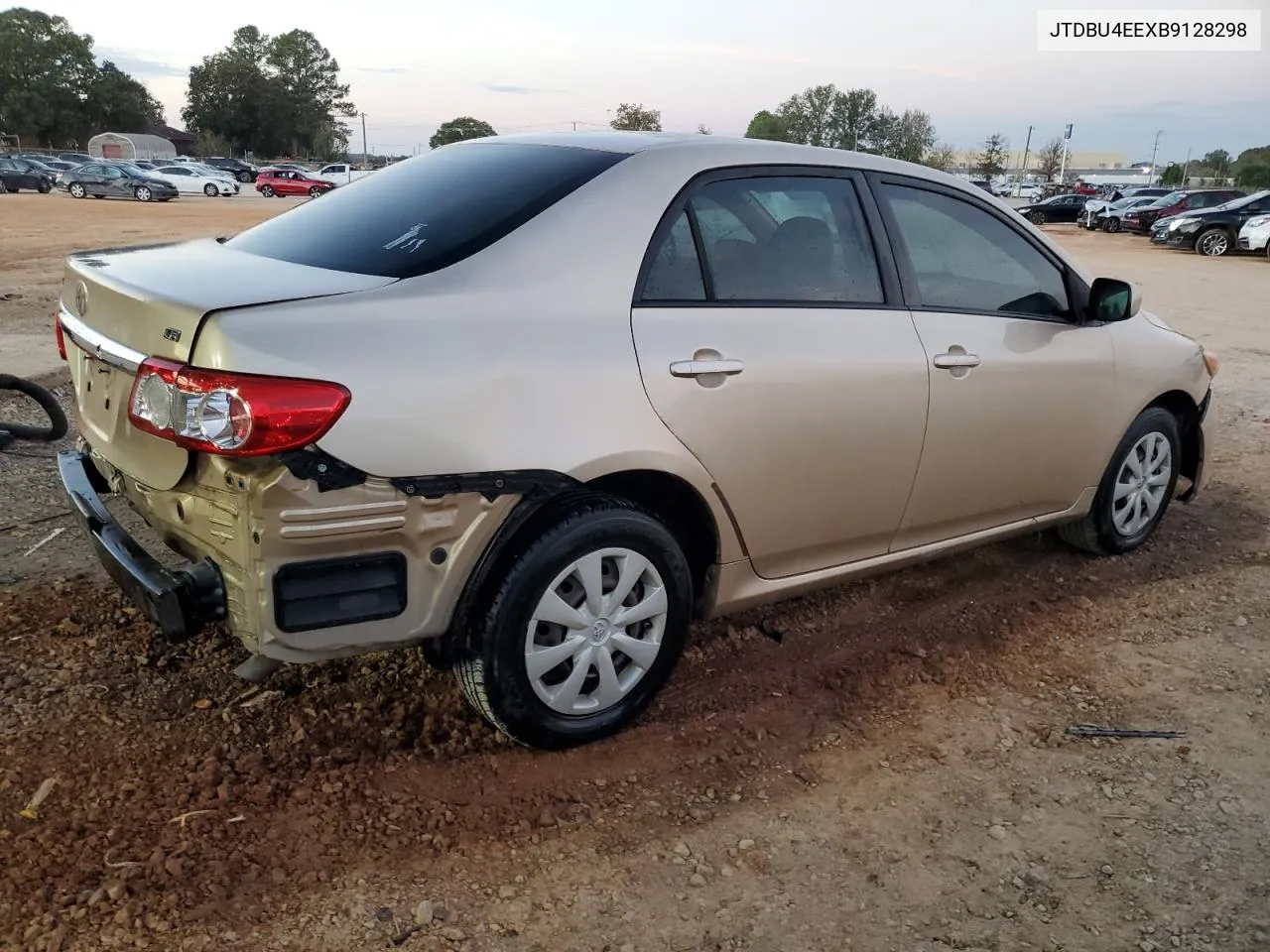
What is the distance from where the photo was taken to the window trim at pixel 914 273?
3529 mm

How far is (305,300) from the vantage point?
2.45 m

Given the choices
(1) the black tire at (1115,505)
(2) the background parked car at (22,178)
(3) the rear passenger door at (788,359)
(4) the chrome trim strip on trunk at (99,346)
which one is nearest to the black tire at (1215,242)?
(1) the black tire at (1115,505)

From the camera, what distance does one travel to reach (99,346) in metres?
2.75

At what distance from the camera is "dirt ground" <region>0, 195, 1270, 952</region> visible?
7.82 ft

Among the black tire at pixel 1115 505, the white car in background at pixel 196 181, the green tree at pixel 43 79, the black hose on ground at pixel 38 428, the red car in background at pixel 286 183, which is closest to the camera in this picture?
the black tire at pixel 1115 505

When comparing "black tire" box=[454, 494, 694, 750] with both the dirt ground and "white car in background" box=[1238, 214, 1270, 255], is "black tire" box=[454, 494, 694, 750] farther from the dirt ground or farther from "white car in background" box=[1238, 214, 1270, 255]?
"white car in background" box=[1238, 214, 1270, 255]

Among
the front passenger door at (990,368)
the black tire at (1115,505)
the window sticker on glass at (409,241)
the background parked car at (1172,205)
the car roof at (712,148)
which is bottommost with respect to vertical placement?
the black tire at (1115,505)

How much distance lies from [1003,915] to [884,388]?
5.29 feet

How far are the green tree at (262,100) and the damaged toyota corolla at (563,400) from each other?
110 meters

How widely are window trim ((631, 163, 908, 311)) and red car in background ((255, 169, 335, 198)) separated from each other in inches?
1779

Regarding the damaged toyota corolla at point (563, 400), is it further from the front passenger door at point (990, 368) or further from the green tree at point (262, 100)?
the green tree at point (262, 100)

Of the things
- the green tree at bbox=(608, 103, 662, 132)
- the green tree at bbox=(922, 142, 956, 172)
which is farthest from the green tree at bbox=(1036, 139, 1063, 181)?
the green tree at bbox=(608, 103, 662, 132)

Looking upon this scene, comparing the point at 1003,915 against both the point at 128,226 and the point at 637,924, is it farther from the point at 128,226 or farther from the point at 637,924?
Result: the point at 128,226

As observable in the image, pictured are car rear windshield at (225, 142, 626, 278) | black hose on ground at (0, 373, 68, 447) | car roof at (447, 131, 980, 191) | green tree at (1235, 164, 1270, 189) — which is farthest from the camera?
green tree at (1235, 164, 1270, 189)
